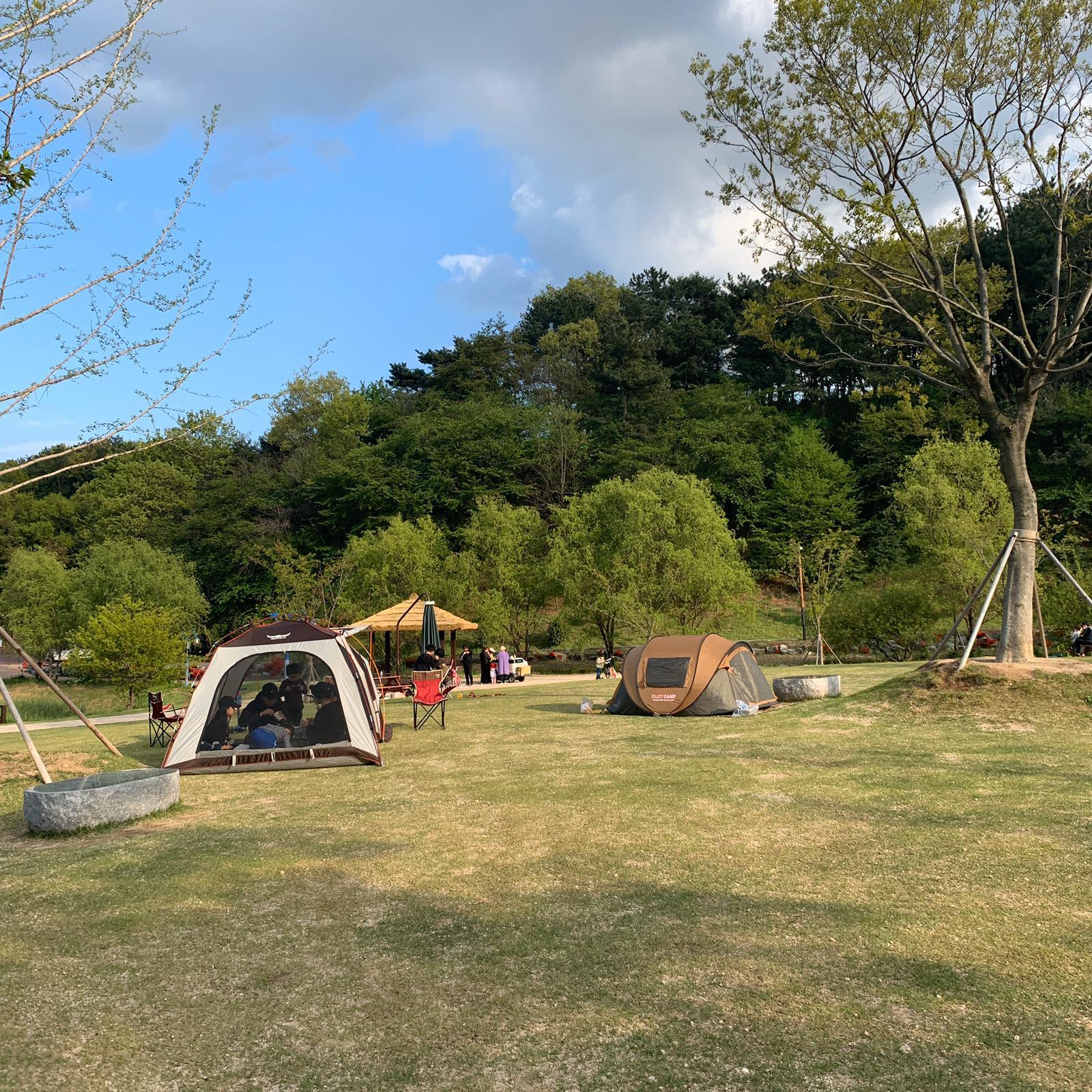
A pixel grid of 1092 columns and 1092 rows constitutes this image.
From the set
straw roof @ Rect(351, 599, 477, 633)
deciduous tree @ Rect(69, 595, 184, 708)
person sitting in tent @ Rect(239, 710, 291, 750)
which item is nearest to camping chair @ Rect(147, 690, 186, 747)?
person sitting in tent @ Rect(239, 710, 291, 750)

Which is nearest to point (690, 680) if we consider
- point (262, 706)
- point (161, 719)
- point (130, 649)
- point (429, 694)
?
point (429, 694)

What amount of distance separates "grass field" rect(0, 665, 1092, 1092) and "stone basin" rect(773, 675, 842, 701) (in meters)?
5.93

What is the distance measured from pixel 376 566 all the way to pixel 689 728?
25729mm

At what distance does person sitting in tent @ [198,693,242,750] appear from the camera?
35.1ft

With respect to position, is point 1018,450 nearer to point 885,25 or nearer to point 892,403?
point 885,25

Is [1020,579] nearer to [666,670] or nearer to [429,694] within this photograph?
[666,670]

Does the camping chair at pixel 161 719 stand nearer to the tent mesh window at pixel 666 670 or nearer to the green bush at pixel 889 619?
the tent mesh window at pixel 666 670

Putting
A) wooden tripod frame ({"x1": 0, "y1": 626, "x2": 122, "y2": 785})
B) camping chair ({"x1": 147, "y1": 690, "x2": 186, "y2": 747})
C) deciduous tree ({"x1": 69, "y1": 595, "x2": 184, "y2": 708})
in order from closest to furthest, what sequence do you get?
wooden tripod frame ({"x1": 0, "y1": 626, "x2": 122, "y2": 785}), camping chair ({"x1": 147, "y1": 690, "x2": 186, "y2": 747}), deciduous tree ({"x1": 69, "y1": 595, "x2": 184, "y2": 708})

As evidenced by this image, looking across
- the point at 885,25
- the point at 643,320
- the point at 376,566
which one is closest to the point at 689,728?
the point at 885,25

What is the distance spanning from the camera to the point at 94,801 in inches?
292

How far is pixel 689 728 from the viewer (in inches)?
496

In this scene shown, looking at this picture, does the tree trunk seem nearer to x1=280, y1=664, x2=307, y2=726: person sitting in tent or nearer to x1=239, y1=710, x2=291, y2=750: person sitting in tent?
x1=280, y1=664, x2=307, y2=726: person sitting in tent

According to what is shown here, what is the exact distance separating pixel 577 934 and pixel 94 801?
15.8 feet

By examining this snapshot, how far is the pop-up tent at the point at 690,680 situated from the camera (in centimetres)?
1406
